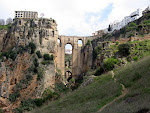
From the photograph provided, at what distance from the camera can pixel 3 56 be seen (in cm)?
5716

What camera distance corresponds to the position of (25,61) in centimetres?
5662

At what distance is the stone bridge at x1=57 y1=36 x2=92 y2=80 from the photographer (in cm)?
6638

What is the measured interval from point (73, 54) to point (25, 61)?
57.6 ft

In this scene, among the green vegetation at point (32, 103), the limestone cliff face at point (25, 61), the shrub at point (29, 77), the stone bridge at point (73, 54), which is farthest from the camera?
the stone bridge at point (73, 54)

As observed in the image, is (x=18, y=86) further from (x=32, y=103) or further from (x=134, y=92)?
(x=134, y=92)

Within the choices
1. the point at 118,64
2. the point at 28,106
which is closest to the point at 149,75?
the point at 118,64

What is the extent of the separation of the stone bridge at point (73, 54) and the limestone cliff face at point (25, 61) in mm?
5161

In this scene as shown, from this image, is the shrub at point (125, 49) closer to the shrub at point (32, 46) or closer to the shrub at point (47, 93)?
the shrub at point (47, 93)

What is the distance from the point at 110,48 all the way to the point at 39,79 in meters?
18.3

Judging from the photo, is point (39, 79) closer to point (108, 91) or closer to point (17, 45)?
point (17, 45)

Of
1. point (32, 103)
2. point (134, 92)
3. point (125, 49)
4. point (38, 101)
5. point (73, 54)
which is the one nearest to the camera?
point (134, 92)

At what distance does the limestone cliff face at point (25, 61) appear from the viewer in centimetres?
5334

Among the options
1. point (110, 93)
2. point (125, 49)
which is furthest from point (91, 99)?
Answer: point (125, 49)

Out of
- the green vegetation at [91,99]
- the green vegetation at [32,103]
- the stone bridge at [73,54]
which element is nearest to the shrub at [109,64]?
the green vegetation at [91,99]
